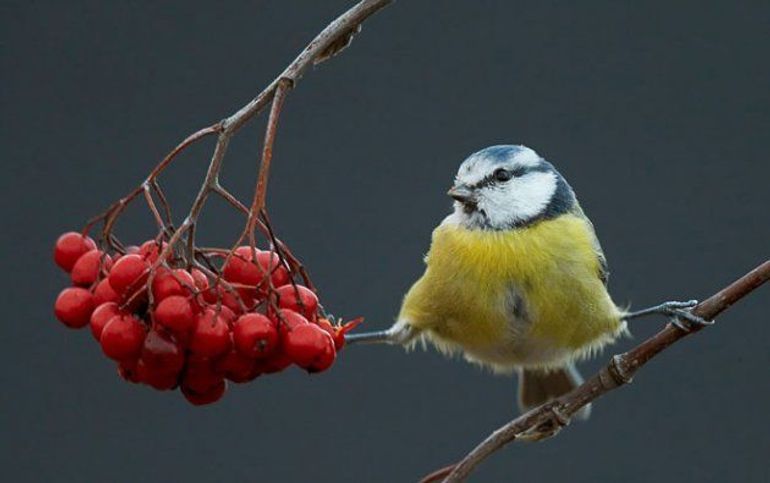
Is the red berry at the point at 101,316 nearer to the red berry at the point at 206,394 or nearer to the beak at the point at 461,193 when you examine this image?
the red berry at the point at 206,394

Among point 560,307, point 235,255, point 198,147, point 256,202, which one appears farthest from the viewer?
point 198,147

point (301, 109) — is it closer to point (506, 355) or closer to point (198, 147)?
point (198, 147)

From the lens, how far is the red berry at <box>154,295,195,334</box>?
0.97 m

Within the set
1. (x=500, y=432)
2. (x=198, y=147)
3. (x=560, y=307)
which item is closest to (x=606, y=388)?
(x=500, y=432)

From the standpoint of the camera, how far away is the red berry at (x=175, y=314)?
38.3 inches

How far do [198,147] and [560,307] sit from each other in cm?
134

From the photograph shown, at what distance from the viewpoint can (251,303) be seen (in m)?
1.06

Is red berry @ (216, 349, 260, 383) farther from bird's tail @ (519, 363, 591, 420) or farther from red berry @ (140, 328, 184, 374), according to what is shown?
bird's tail @ (519, 363, 591, 420)

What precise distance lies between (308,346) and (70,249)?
0.86 ft

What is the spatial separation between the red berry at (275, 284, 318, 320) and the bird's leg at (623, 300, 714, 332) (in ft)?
1.48

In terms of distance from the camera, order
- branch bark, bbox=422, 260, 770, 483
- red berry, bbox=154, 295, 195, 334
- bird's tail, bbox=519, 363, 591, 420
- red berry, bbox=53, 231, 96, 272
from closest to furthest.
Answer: red berry, bbox=154, 295, 195, 334
red berry, bbox=53, 231, 96, 272
branch bark, bbox=422, 260, 770, 483
bird's tail, bbox=519, 363, 591, 420

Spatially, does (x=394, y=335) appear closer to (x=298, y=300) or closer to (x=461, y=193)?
(x=461, y=193)

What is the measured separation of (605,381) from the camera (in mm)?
1406

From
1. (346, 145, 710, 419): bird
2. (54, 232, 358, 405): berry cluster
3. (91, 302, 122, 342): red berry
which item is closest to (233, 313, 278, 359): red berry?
(54, 232, 358, 405): berry cluster
